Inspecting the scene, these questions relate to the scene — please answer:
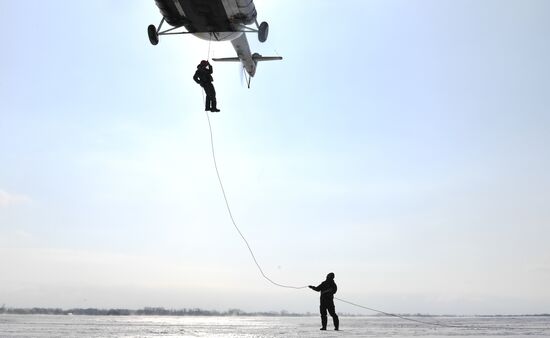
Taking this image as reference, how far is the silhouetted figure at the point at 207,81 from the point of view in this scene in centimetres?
1959

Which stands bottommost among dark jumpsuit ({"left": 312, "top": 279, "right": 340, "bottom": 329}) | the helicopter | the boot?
dark jumpsuit ({"left": 312, "top": 279, "right": 340, "bottom": 329})

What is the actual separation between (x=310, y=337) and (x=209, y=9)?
400 inches

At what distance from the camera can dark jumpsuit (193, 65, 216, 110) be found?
64.3 feet

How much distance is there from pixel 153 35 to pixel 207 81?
8.06 feet

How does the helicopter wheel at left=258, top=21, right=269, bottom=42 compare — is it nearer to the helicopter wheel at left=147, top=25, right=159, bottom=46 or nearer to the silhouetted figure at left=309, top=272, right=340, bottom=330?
the helicopter wheel at left=147, top=25, right=159, bottom=46

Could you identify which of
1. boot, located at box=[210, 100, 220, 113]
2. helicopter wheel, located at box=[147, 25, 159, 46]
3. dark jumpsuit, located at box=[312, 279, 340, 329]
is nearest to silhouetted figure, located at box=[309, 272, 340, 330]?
dark jumpsuit, located at box=[312, 279, 340, 329]

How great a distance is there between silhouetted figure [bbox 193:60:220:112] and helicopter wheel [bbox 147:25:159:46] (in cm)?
176

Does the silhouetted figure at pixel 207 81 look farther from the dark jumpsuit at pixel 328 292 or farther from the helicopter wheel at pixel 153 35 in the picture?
the dark jumpsuit at pixel 328 292

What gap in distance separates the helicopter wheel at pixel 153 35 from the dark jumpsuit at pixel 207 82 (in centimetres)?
178

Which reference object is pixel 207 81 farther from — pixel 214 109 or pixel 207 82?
pixel 214 109

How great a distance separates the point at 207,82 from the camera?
64.4 feet

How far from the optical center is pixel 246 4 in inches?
665

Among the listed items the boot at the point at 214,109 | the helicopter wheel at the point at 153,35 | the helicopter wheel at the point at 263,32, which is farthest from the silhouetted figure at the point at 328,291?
the helicopter wheel at the point at 153,35

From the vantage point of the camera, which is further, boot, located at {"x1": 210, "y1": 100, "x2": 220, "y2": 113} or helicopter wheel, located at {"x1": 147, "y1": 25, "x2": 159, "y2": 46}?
boot, located at {"x1": 210, "y1": 100, "x2": 220, "y2": 113}
